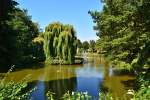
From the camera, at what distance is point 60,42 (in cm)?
A: 4122

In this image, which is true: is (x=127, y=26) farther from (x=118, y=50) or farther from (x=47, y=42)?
(x=47, y=42)

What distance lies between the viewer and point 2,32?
13688 mm

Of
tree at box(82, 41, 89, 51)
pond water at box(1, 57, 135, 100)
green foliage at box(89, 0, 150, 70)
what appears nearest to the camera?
pond water at box(1, 57, 135, 100)

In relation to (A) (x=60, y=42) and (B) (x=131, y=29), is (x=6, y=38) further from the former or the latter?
(A) (x=60, y=42)

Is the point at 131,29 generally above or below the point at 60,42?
below

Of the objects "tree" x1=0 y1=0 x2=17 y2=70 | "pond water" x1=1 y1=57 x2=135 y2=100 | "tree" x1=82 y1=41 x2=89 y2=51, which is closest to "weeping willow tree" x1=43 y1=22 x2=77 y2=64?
"pond water" x1=1 y1=57 x2=135 y2=100

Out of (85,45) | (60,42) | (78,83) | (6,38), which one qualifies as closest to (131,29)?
(78,83)

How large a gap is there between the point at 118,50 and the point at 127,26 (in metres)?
2.84

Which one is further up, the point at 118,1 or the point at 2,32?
the point at 118,1

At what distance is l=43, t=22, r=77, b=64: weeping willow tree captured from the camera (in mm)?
41188

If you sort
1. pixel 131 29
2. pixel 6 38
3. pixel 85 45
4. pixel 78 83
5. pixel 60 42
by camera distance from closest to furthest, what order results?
pixel 6 38
pixel 131 29
pixel 78 83
pixel 60 42
pixel 85 45

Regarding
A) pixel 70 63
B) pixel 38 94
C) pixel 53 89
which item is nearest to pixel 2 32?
pixel 38 94

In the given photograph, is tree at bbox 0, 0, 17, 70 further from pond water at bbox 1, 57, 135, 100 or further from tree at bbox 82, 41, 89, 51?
tree at bbox 82, 41, 89, 51

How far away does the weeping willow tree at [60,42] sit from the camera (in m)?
41.2
